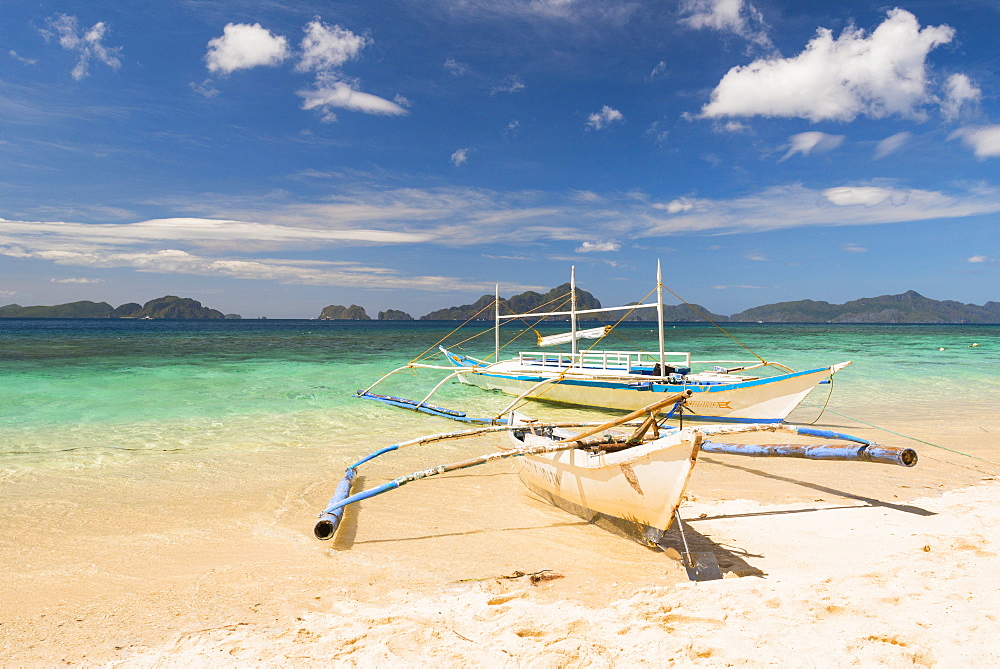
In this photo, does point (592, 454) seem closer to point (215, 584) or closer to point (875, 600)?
point (875, 600)

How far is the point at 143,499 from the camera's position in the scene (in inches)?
301

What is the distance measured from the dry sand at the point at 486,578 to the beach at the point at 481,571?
3 centimetres

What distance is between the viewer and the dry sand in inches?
147

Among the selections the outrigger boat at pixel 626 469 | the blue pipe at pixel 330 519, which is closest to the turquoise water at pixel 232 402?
the blue pipe at pixel 330 519

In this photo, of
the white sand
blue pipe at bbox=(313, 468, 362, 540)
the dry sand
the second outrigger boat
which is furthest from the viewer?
the second outrigger boat

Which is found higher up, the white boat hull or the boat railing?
the boat railing

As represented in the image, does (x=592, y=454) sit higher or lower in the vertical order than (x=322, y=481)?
higher

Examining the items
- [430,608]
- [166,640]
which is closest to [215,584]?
[166,640]

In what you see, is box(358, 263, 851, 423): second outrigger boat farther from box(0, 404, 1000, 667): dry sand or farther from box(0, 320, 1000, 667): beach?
box(0, 404, 1000, 667): dry sand

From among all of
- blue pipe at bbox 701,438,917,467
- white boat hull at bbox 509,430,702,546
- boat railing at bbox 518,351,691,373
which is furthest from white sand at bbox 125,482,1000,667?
boat railing at bbox 518,351,691,373

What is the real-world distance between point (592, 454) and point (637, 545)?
1074 millimetres

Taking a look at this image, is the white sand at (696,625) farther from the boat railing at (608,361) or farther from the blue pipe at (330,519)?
the boat railing at (608,361)

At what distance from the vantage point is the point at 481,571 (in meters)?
Result: 5.26

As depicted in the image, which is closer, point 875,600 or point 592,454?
point 875,600
